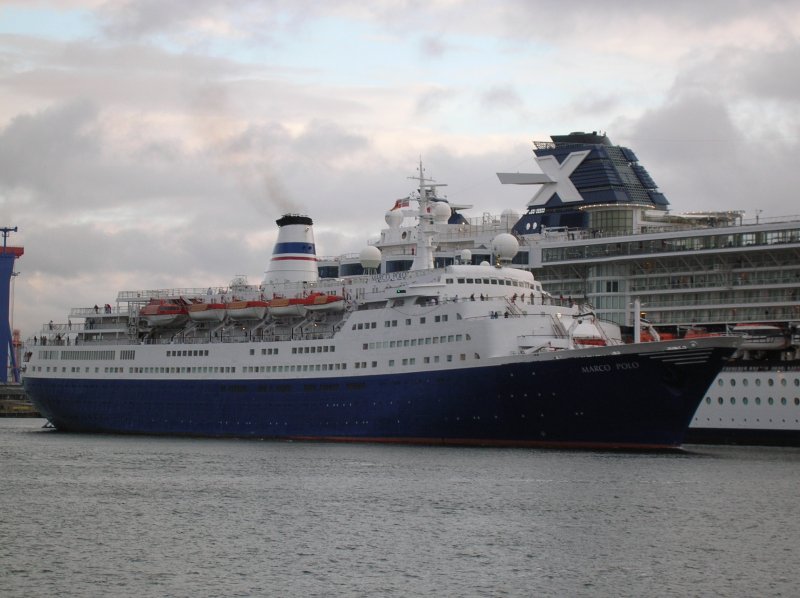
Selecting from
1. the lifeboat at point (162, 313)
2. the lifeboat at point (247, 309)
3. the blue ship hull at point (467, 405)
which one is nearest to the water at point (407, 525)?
the blue ship hull at point (467, 405)

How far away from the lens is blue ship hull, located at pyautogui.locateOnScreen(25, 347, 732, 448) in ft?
168

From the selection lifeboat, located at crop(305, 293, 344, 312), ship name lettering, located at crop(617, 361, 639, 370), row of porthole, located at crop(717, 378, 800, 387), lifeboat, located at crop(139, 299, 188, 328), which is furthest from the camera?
lifeboat, located at crop(139, 299, 188, 328)

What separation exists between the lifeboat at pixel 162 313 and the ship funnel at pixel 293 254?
204 inches

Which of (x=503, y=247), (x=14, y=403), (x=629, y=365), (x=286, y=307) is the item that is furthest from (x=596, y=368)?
(x=14, y=403)

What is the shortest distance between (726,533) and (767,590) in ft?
21.0

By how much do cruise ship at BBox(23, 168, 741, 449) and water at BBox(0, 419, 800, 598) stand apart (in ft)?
7.72

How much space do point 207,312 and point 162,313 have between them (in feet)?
10.8

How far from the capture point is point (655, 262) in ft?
226

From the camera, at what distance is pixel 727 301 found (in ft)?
212

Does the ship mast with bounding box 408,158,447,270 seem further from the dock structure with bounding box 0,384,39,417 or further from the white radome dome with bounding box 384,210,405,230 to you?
the dock structure with bounding box 0,384,39,417

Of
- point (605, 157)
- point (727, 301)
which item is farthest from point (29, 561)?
point (605, 157)

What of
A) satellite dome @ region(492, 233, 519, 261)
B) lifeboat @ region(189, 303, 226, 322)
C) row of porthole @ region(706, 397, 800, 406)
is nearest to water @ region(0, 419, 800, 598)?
row of porthole @ region(706, 397, 800, 406)

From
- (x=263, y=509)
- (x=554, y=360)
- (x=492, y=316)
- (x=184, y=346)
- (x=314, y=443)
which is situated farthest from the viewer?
(x=184, y=346)

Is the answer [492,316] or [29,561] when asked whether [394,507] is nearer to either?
[29,561]
